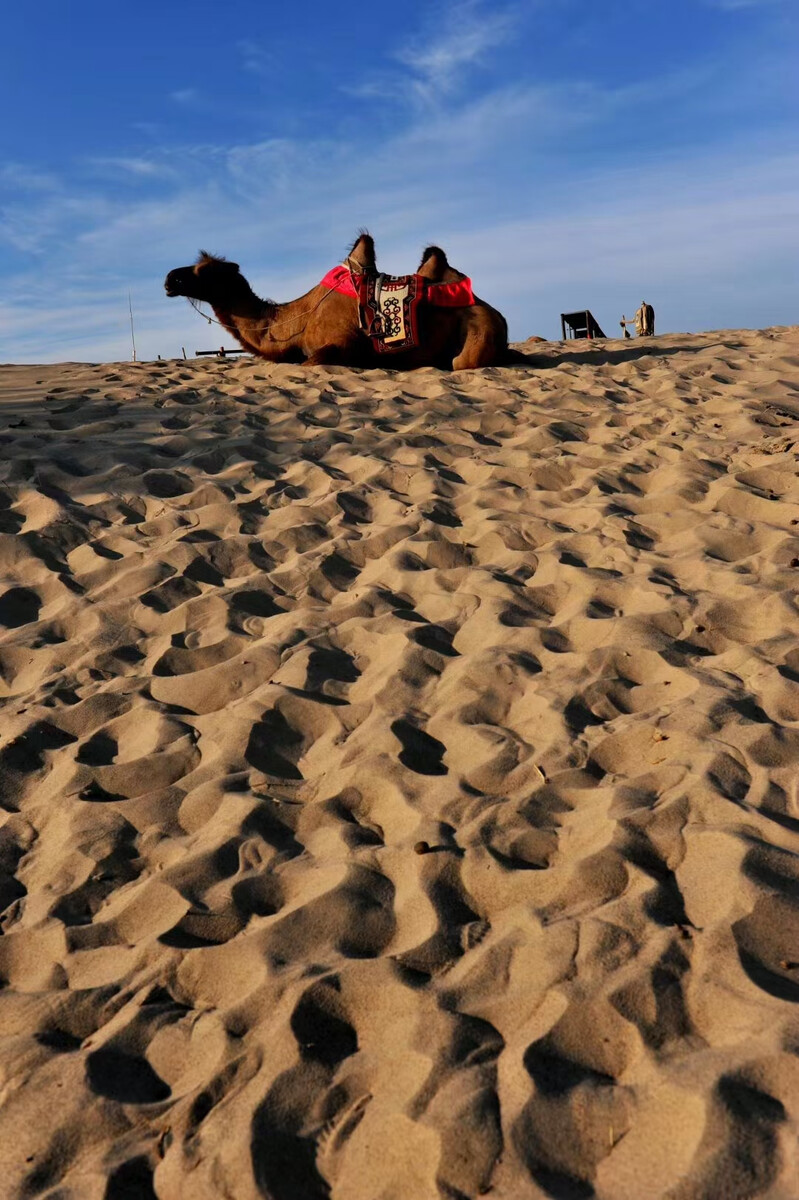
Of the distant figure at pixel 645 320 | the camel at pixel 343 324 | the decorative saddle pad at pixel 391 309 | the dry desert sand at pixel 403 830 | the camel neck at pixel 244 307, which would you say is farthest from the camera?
the distant figure at pixel 645 320

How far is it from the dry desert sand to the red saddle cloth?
2.67m

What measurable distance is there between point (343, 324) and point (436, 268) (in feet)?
2.90

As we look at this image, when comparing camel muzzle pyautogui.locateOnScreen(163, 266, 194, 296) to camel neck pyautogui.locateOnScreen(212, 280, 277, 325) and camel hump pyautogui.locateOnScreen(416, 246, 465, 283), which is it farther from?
camel hump pyautogui.locateOnScreen(416, 246, 465, 283)

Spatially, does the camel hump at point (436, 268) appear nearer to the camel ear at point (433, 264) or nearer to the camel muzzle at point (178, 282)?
the camel ear at point (433, 264)

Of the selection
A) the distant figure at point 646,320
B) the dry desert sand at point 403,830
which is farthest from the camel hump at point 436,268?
the distant figure at point 646,320

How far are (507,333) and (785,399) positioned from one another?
2424 mm

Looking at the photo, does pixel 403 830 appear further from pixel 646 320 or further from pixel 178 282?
pixel 646 320

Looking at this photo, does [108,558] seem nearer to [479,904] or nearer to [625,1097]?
[479,904]

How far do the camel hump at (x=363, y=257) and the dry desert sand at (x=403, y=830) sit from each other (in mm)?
3187

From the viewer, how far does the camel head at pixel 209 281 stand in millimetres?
8703

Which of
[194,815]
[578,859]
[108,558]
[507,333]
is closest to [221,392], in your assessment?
[507,333]

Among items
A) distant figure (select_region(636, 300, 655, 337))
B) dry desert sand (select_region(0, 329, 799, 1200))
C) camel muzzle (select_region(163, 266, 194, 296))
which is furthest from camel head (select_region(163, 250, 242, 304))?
distant figure (select_region(636, 300, 655, 337))

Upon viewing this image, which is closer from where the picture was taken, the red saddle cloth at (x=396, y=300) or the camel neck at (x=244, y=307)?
the red saddle cloth at (x=396, y=300)

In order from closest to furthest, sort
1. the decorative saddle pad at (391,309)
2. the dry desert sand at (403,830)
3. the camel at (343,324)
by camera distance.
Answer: the dry desert sand at (403,830), the decorative saddle pad at (391,309), the camel at (343,324)
